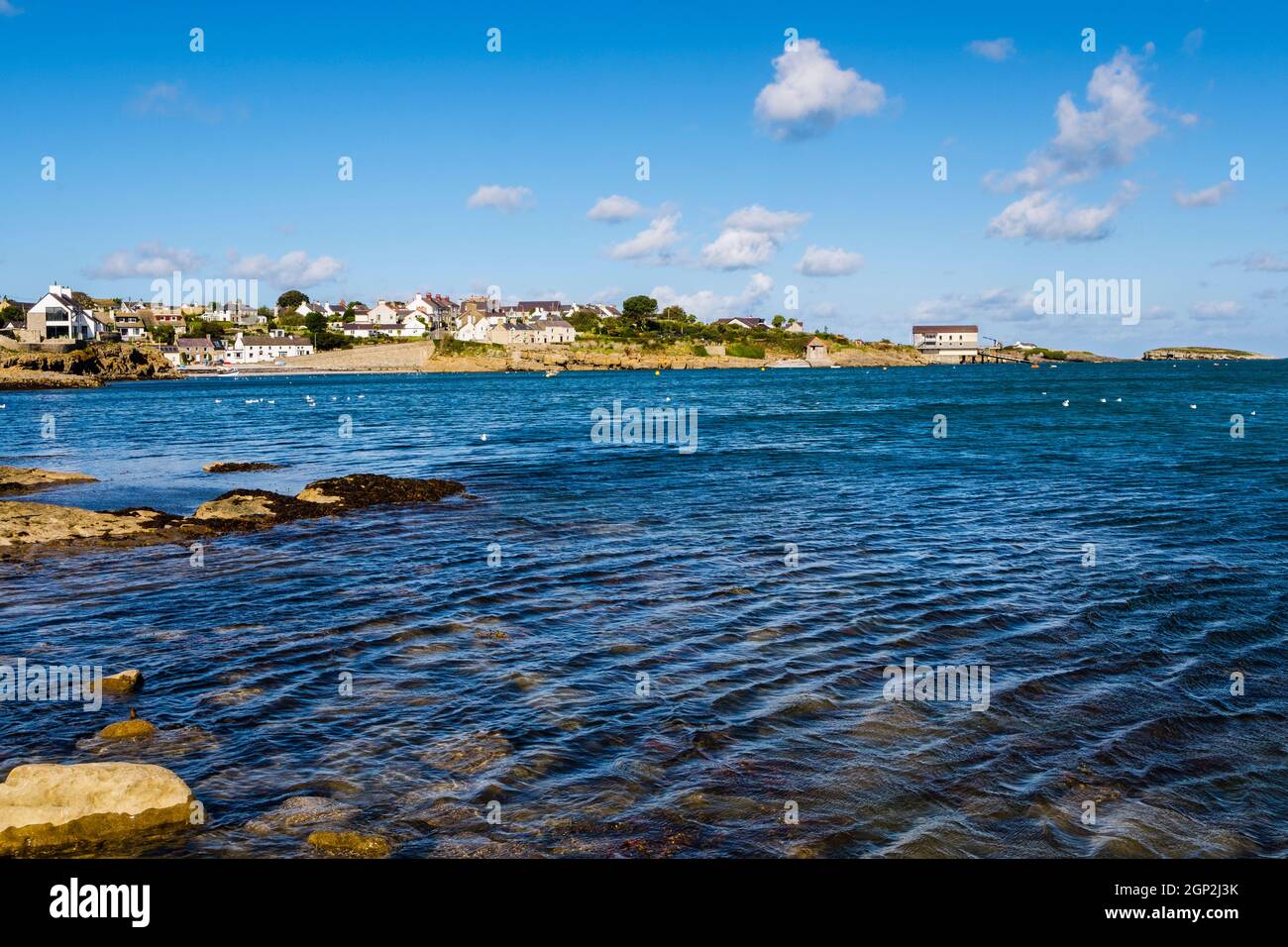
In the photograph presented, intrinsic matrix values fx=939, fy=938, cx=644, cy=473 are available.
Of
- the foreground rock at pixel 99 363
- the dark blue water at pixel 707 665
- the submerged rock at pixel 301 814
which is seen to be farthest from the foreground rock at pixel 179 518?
the foreground rock at pixel 99 363

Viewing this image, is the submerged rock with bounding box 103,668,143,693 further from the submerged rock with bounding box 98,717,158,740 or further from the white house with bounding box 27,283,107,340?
the white house with bounding box 27,283,107,340

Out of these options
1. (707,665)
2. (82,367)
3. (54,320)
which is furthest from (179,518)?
(54,320)

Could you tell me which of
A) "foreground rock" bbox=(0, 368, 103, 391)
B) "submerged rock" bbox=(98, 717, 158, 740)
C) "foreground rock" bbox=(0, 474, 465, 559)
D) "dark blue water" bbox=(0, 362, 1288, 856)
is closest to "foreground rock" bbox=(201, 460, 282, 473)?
"dark blue water" bbox=(0, 362, 1288, 856)

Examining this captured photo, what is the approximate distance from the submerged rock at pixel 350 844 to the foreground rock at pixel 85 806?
4.74ft

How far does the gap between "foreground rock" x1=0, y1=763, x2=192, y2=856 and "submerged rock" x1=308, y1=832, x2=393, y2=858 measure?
4.74 ft

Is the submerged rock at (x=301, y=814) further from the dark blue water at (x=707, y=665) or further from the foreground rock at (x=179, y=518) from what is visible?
the foreground rock at (x=179, y=518)

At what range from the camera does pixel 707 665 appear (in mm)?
14398

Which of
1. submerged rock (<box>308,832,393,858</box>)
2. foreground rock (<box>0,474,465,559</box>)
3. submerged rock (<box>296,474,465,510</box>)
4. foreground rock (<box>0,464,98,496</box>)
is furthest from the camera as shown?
foreground rock (<box>0,464,98,496</box>)

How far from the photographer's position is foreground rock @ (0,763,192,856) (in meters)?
8.75

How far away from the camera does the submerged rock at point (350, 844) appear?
8.72m

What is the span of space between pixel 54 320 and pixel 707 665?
186 metres

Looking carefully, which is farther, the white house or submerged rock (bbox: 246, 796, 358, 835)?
the white house

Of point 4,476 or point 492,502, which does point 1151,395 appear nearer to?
point 492,502
